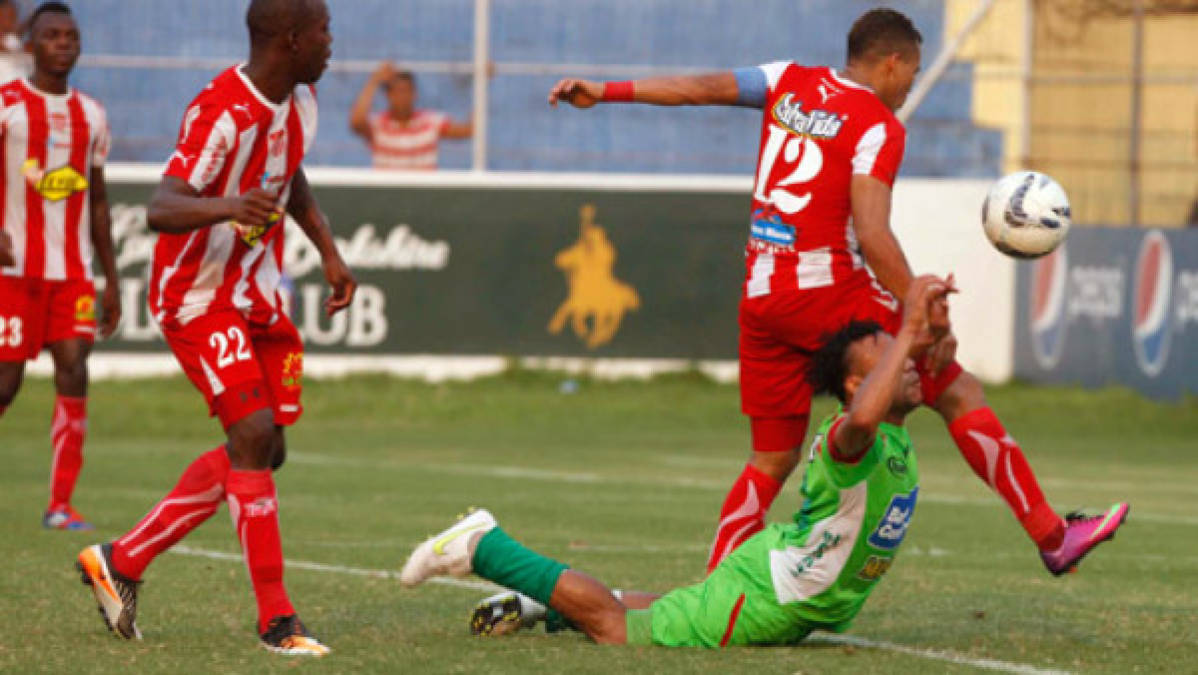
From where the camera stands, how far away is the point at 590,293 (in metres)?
21.0

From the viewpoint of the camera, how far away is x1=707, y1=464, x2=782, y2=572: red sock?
8.02 meters

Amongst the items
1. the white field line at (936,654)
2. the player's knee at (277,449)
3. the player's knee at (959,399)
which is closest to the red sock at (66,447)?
the player's knee at (277,449)

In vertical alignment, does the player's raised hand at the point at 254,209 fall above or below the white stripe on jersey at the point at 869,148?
below

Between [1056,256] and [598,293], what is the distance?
4.39m

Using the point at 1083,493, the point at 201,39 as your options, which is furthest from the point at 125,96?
the point at 1083,493

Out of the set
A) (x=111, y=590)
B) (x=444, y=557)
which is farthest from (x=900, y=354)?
(x=111, y=590)

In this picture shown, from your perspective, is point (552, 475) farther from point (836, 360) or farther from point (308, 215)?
point (836, 360)

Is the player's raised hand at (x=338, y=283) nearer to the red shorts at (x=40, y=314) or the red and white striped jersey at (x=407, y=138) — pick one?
the red shorts at (x=40, y=314)

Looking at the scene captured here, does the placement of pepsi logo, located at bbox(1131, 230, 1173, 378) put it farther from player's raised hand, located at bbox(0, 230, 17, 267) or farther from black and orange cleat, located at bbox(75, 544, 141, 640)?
black and orange cleat, located at bbox(75, 544, 141, 640)

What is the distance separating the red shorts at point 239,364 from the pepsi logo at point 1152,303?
13291mm

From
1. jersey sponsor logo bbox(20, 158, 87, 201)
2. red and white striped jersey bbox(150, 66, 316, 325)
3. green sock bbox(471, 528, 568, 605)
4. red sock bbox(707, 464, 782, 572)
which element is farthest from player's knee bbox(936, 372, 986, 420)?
jersey sponsor logo bbox(20, 158, 87, 201)

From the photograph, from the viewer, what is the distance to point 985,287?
2178 centimetres

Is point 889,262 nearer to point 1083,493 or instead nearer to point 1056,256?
point 1083,493

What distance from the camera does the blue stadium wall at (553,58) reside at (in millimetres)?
22141
